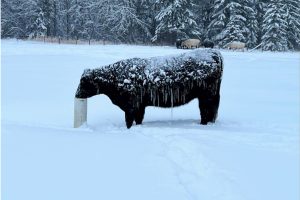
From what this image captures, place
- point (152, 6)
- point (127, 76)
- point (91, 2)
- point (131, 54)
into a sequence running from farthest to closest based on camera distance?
point (91, 2) < point (152, 6) < point (131, 54) < point (127, 76)

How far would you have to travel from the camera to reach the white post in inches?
308

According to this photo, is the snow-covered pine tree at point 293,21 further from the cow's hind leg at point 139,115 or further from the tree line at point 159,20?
the cow's hind leg at point 139,115

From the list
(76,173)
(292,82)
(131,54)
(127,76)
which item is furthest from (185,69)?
(131,54)

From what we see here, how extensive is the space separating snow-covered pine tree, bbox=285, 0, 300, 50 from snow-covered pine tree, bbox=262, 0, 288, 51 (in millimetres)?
516

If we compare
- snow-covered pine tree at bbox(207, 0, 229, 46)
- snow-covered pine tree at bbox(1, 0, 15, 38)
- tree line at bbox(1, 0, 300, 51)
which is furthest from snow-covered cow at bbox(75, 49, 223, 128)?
snow-covered pine tree at bbox(1, 0, 15, 38)

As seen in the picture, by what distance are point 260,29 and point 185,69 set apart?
29552 mm

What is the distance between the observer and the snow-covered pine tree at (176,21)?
112 feet

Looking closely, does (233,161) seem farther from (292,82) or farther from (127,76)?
(292,82)

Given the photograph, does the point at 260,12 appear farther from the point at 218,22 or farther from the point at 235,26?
the point at 235,26

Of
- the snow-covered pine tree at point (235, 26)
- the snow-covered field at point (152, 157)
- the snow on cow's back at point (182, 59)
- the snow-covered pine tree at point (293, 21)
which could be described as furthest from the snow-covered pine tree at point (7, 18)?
the snow on cow's back at point (182, 59)

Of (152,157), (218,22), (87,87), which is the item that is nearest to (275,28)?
(218,22)

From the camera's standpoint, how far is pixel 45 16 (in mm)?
38438

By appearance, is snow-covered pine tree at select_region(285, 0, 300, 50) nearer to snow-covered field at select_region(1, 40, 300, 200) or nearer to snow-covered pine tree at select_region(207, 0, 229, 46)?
snow-covered pine tree at select_region(207, 0, 229, 46)

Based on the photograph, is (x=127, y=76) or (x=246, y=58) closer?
(x=127, y=76)
